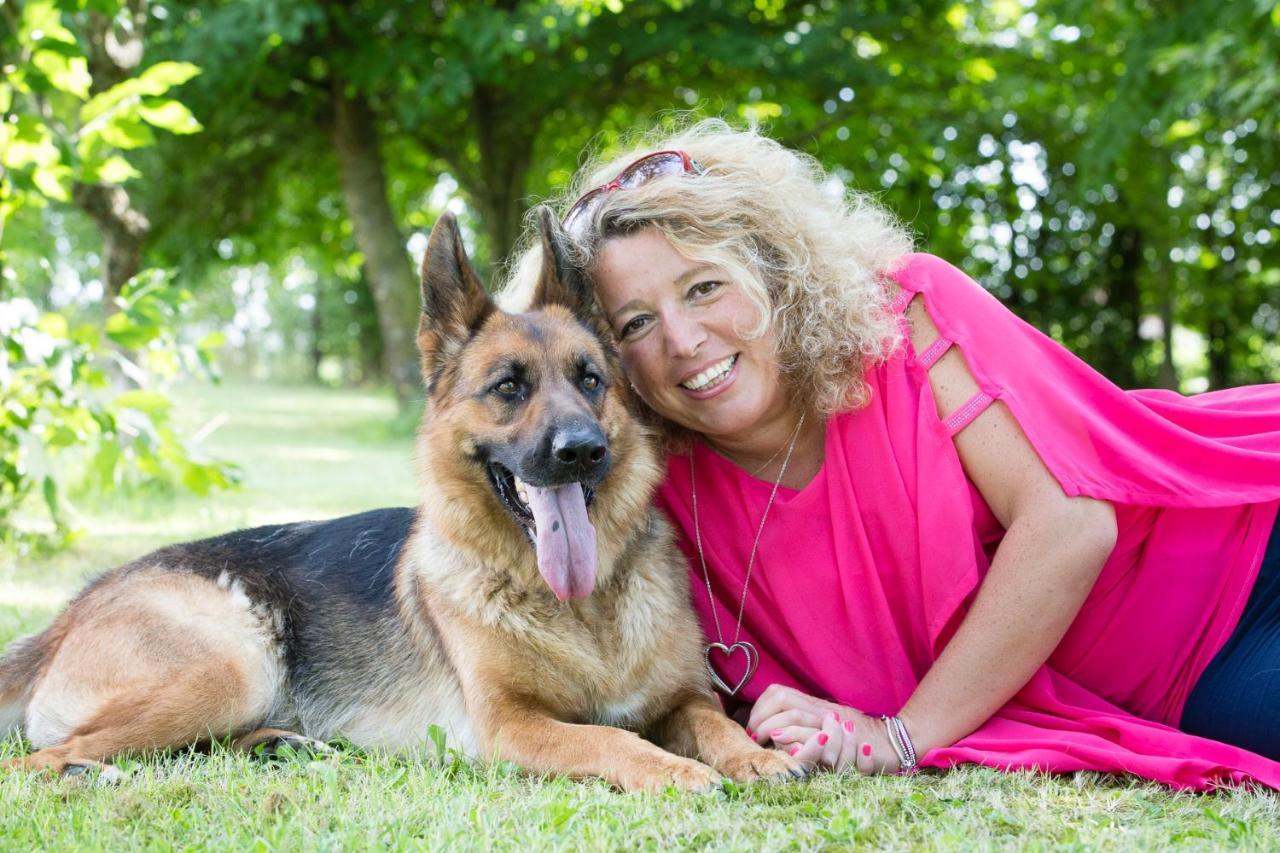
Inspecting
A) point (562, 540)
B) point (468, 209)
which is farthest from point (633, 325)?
point (468, 209)

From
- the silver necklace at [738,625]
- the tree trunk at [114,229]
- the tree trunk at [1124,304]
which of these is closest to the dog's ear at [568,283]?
the silver necklace at [738,625]

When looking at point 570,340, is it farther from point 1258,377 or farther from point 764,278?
point 1258,377

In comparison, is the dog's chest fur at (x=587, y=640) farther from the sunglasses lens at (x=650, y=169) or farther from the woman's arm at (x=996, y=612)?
the sunglasses lens at (x=650, y=169)

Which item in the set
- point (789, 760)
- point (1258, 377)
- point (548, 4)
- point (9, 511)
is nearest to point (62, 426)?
point (9, 511)

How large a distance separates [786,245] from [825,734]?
1488 millimetres

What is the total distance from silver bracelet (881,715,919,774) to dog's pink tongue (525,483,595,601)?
3.12 feet

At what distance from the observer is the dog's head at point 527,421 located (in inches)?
124

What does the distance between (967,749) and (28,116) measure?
16.6 feet

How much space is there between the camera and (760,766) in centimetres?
284

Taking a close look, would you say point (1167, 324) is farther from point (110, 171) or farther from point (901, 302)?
point (110, 171)

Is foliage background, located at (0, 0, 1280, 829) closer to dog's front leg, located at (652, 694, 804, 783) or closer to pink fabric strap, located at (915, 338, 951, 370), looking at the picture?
dog's front leg, located at (652, 694, 804, 783)

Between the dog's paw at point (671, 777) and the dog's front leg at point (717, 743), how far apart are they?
0.12m

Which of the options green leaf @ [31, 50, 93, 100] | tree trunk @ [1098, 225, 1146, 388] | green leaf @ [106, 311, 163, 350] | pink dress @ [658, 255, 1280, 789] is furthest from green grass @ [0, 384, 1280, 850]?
tree trunk @ [1098, 225, 1146, 388]

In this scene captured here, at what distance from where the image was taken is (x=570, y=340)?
335 cm
